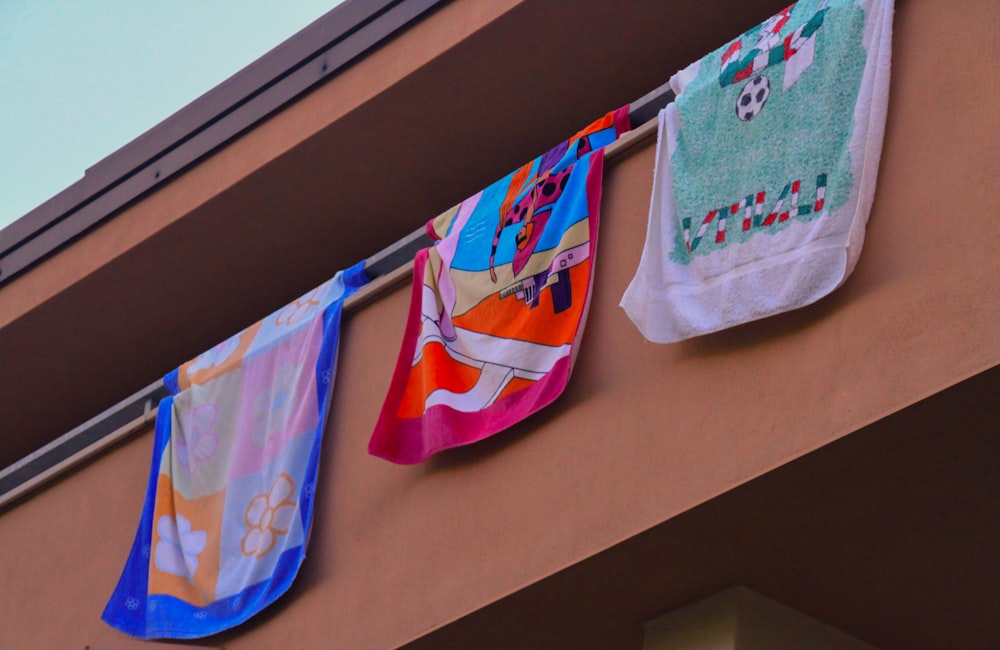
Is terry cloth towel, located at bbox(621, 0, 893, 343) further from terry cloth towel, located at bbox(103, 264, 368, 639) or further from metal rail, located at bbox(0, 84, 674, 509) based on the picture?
terry cloth towel, located at bbox(103, 264, 368, 639)

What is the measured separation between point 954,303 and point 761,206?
78cm

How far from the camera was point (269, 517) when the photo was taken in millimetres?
5684

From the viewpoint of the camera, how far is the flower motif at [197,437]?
6.16 m

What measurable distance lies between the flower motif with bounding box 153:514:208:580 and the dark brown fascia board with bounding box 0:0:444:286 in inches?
86.2

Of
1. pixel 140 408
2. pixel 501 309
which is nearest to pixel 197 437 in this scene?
pixel 140 408

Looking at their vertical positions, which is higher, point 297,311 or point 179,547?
point 297,311

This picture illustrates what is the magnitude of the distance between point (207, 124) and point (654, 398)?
378 centimetres

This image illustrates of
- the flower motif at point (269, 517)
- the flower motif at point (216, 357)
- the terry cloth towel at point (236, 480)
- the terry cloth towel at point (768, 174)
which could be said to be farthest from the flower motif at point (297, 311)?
the terry cloth towel at point (768, 174)

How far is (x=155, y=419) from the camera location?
648 cm

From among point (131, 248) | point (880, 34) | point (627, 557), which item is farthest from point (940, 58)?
point (131, 248)

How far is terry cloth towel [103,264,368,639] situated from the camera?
18.6 ft

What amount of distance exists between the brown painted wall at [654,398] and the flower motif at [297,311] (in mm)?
→ 388

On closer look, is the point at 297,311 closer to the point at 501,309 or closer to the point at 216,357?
the point at 216,357

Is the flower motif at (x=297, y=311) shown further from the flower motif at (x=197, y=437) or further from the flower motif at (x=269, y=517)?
the flower motif at (x=269, y=517)
